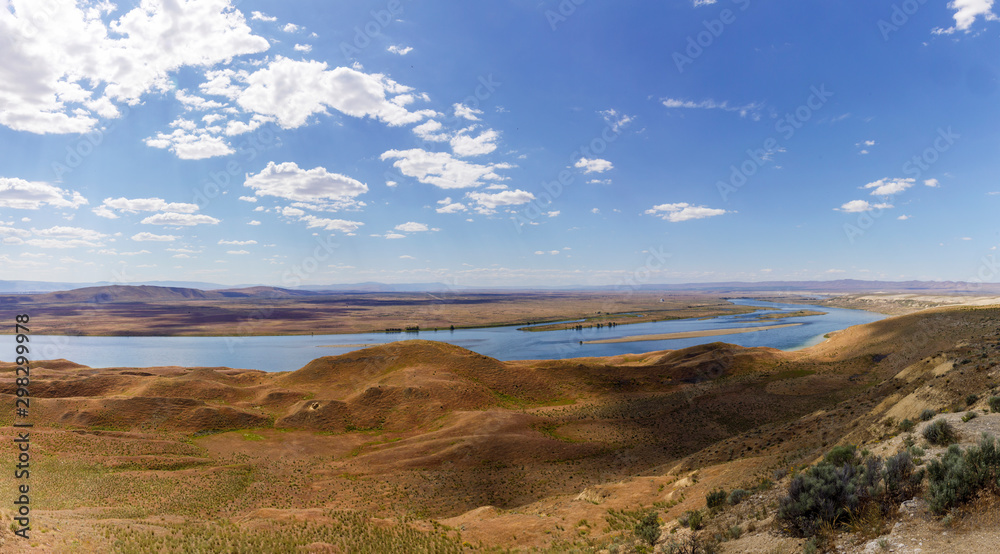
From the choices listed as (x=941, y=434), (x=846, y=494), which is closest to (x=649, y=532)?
(x=846, y=494)

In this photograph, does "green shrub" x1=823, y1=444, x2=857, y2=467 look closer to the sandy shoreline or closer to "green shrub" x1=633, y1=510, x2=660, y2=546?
"green shrub" x1=633, y1=510, x2=660, y2=546

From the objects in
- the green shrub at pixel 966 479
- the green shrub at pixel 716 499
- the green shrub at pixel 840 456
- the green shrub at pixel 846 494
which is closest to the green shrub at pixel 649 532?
the green shrub at pixel 716 499

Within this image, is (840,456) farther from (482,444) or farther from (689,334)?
(689,334)

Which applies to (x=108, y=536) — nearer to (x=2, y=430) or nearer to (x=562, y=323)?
(x=2, y=430)

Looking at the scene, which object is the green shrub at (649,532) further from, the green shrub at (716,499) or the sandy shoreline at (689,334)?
the sandy shoreline at (689,334)

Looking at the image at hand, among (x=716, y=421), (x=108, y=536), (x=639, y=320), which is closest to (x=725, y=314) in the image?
(x=639, y=320)

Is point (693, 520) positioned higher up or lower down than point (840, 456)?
lower down
